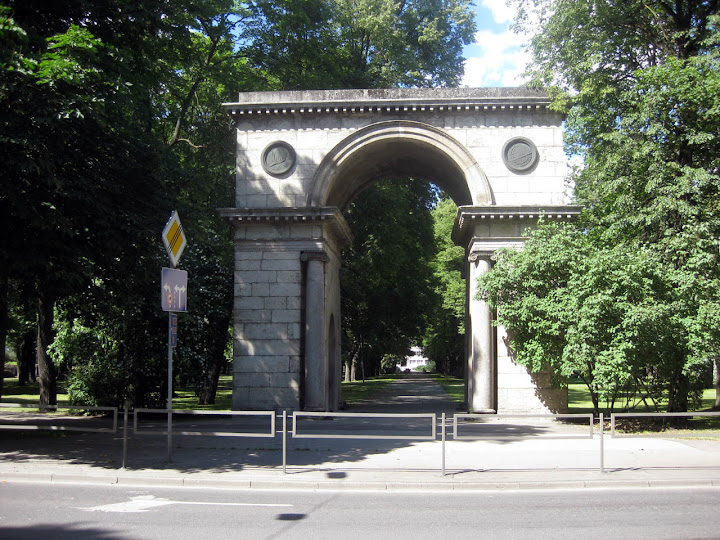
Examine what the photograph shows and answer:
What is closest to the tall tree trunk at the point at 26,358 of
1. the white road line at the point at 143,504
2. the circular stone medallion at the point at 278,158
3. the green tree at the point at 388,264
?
the green tree at the point at 388,264

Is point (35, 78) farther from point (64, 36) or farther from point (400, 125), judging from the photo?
point (400, 125)

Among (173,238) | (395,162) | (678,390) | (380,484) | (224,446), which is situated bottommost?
(224,446)

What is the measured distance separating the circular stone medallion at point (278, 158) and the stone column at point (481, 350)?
7.00 m

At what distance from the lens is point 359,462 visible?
1244cm

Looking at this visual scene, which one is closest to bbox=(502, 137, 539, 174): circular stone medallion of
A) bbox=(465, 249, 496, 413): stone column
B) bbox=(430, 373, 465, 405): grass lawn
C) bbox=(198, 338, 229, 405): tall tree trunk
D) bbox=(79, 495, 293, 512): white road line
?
bbox=(465, 249, 496, 413): stone column

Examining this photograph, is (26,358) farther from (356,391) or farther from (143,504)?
(143,504)

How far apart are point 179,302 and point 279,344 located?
9.75m

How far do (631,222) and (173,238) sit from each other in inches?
585

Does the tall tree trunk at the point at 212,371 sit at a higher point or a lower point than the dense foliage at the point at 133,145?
lower

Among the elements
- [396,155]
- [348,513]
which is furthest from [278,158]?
[348,513]

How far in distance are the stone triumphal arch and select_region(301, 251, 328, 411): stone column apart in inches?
1.3

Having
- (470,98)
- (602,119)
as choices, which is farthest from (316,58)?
(602,119)

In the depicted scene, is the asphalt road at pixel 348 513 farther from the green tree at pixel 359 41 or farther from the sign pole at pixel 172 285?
the green tree at pixel 359 41

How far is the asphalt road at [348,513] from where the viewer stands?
7488mm
